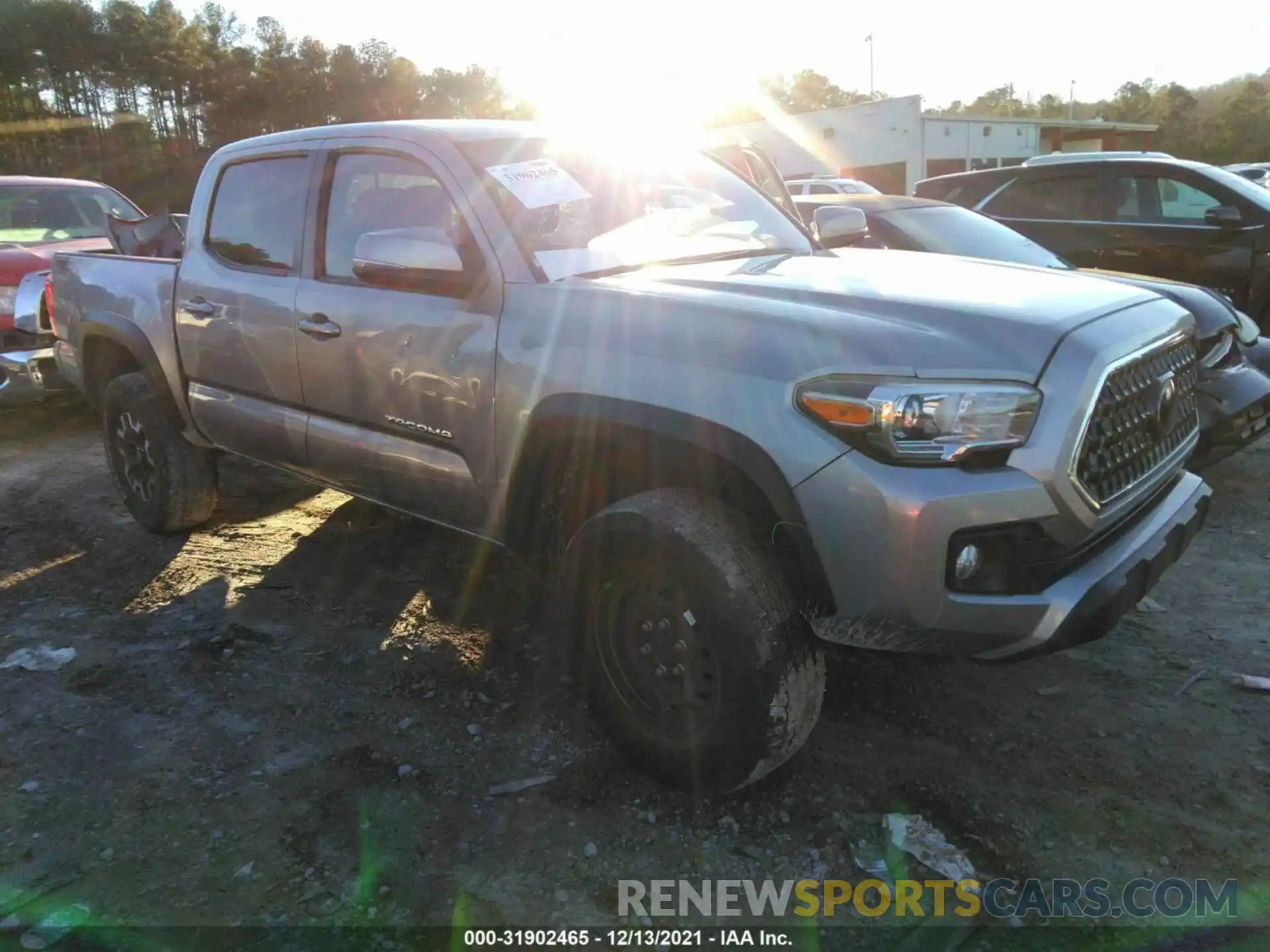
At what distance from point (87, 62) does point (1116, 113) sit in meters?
61.4

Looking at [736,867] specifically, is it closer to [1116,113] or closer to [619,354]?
[619,354]

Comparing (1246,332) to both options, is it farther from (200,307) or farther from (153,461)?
(153,461)

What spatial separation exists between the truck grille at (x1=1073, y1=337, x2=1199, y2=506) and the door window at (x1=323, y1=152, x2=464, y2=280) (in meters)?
2.11

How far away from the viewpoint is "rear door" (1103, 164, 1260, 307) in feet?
23.2

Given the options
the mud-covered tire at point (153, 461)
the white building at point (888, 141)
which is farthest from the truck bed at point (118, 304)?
the white building at point (888, 141)

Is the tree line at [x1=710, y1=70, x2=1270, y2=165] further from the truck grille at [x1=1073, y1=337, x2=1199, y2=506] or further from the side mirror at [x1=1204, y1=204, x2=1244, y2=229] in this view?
the truck grille at [x1=1073, y1=337, x2=1199, y2=506]

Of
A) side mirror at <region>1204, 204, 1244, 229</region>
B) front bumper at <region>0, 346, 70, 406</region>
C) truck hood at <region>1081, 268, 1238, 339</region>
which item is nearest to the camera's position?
truck hood at <region>1081, 268, 1238, 339</region>

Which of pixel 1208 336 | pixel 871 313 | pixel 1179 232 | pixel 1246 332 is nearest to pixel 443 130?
pixel 871 313

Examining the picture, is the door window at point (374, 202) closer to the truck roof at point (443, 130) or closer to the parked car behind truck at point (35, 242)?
the truck roof at point (443, 130)

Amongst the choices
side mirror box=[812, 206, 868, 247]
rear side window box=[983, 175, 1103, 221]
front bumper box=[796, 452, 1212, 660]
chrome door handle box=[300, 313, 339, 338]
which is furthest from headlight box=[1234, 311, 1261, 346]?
chrome door handle box=[300, 313, 339, 338]

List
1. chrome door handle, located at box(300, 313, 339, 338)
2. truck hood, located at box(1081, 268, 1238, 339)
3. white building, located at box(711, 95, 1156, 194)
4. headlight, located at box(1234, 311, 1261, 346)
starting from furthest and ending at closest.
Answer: white building, located at box(711, 95, 1156, 194) < headlight, located at box(1234, 311, 1261, 346) < truck hood, located at box(1081, 268, 1238, 339) < chrome door handle, located at box(300, 313, 339, 338)

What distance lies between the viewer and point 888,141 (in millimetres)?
37844

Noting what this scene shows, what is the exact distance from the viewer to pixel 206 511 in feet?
16.7

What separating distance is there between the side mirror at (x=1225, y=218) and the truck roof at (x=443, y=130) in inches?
217
